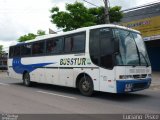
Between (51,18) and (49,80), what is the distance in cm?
1082

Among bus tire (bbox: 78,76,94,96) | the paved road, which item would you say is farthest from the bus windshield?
bus tire (bbox: 78,76,94,96)

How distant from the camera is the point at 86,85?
12266mm

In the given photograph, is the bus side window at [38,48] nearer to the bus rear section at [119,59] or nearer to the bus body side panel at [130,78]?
the bus rear section at [119,59]

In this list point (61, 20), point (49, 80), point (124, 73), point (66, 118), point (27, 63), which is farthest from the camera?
point (61, 20)

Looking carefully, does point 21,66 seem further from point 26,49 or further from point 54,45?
point 54,45

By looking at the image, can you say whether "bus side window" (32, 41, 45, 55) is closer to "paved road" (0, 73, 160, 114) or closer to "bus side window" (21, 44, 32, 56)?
"bus side window" (21, 44, 32, 56)

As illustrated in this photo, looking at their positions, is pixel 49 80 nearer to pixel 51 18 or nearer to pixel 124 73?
pixel 124 73

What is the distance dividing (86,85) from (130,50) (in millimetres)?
2446

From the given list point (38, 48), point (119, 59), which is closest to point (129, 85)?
point (119, 59)

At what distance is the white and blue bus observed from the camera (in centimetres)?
1086

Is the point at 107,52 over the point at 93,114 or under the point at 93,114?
over

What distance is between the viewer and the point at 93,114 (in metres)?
8.45

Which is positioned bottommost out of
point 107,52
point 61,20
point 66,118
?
point 66,118

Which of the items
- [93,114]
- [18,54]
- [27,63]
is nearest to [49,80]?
[27,63]
